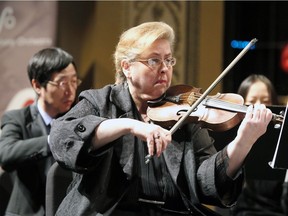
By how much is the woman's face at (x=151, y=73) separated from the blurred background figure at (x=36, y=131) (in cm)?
71

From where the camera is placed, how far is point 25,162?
8.84 feet

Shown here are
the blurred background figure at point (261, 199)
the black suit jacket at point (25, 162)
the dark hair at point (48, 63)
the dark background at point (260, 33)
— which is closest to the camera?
the black suit jacket at point (25, 162)

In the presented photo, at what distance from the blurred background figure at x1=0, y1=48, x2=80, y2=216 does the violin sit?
0.72m

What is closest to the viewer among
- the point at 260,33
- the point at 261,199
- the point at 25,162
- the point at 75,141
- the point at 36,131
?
the point at 75,141

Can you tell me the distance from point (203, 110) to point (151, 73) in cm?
20

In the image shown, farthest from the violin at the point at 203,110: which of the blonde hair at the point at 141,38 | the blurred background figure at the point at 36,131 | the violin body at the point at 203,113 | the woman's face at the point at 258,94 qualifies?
the woman's face at the point at 258,94

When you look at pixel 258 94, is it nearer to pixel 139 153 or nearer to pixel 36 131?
pixel 36 131

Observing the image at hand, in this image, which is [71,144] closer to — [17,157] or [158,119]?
[158,119]

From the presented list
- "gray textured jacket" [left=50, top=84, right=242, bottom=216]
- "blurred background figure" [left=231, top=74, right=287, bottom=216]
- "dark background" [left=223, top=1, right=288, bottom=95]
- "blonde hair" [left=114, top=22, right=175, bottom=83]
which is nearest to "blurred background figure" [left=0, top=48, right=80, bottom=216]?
"gray textured jacket" [left=50, top=84, right=242, bottom=216]

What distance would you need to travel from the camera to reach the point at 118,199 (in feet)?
6.44

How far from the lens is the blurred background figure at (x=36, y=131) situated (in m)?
2.64

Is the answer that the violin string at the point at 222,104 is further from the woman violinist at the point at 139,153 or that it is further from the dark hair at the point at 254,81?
the dark hair at the point at 254,81

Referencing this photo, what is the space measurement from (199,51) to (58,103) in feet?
4.07

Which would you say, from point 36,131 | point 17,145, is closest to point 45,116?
point 36,131
